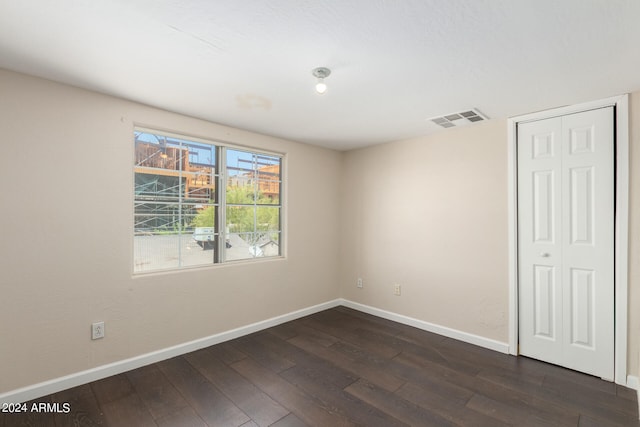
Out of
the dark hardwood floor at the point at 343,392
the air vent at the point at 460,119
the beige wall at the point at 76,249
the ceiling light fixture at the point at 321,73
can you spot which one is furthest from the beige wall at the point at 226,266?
the ceiling light fixture at the point at 321,73

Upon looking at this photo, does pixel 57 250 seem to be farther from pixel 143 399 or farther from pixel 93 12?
pixel 93 12

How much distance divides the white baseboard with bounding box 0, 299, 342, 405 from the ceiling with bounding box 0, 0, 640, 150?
2179 mm

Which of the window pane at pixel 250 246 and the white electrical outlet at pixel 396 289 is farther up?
the window pane at pixel 250 246

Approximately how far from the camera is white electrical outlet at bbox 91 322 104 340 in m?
2.27

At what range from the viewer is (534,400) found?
207 centimetres

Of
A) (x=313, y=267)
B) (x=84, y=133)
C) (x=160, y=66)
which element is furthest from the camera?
(x=313, y=267)

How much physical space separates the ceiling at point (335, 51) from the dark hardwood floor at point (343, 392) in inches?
89.0

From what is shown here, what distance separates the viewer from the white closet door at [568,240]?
2.34m

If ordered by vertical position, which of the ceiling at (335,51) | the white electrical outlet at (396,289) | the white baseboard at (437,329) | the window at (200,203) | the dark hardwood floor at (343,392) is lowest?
the dark hardwood floor at (343,392)

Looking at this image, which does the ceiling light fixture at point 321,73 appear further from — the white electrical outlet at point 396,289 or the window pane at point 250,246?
the white electrical outlet at point 396,289

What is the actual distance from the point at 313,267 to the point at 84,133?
2776 mm

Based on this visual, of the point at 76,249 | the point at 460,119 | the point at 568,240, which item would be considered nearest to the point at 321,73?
the point at 460,119

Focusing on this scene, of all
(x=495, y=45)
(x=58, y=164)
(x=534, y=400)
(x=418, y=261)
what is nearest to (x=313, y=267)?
(x=418, y=261)

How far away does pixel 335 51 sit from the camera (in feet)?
5.60
